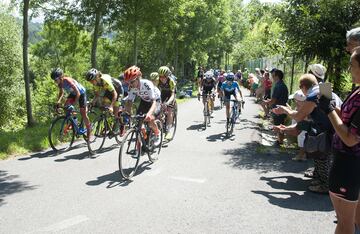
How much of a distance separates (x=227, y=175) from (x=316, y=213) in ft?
7.57

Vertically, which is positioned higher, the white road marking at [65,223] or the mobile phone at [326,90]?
the mobile phone at [326,90]

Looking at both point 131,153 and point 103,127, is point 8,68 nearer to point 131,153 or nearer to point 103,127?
point 103,127

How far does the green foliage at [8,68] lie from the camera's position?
32.3 meters

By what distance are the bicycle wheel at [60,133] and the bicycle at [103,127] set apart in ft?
1.89

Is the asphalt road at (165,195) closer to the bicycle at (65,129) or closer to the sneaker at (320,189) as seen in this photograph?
the sneaker at (320,189)

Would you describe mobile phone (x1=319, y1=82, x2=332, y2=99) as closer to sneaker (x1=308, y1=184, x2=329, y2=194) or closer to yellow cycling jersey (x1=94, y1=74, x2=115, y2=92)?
sneaker (x1=308, y1=184, x2=329, y2=194)

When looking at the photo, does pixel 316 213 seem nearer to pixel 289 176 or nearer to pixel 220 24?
pixel 289 176

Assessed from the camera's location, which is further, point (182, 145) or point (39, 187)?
point (182, 145)

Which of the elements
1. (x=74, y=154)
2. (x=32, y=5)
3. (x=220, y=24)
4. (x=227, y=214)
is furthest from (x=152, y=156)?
(x=220, y=24)

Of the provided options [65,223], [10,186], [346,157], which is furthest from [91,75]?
[346,157]

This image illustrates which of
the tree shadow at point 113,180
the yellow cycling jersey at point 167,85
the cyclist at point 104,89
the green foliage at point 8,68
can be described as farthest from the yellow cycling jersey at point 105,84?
the green foliage at point 8,68

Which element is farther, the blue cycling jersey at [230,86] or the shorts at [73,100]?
the blue cycling jersey at [230,86]

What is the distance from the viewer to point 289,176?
25.9 ft

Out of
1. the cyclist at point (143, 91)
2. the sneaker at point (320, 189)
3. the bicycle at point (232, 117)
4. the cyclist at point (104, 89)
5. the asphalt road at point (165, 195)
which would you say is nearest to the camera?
the asphalt road at point (165, 195)
